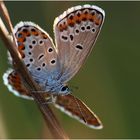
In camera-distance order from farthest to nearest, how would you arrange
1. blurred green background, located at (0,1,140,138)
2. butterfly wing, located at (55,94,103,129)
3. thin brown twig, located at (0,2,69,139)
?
blurred green background, located at (0,1,140,138)
butterfly wing, located at (55,94,103,129)
thin brown twig, located at (0,2,69,139)

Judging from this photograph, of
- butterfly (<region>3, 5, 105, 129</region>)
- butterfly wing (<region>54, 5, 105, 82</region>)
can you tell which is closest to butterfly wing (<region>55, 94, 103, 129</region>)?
butterfly (<region>3, 5, 105, 129</region>)

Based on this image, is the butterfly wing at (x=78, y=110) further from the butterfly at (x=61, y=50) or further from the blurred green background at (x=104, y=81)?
the blurred green background at (x=104, y=81)

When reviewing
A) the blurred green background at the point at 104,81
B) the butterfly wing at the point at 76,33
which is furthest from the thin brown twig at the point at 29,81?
the blurred green background at the point at 104,81

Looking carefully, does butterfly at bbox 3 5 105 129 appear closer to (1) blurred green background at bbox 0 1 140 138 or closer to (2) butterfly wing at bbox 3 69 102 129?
(2) butterfly wing at bbox 3 69 102 129

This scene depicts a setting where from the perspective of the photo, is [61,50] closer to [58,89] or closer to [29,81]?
[58,89]

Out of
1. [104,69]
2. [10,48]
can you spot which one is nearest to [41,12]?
[104,69]

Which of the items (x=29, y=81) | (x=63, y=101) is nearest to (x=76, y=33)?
(x=63, y=101)
